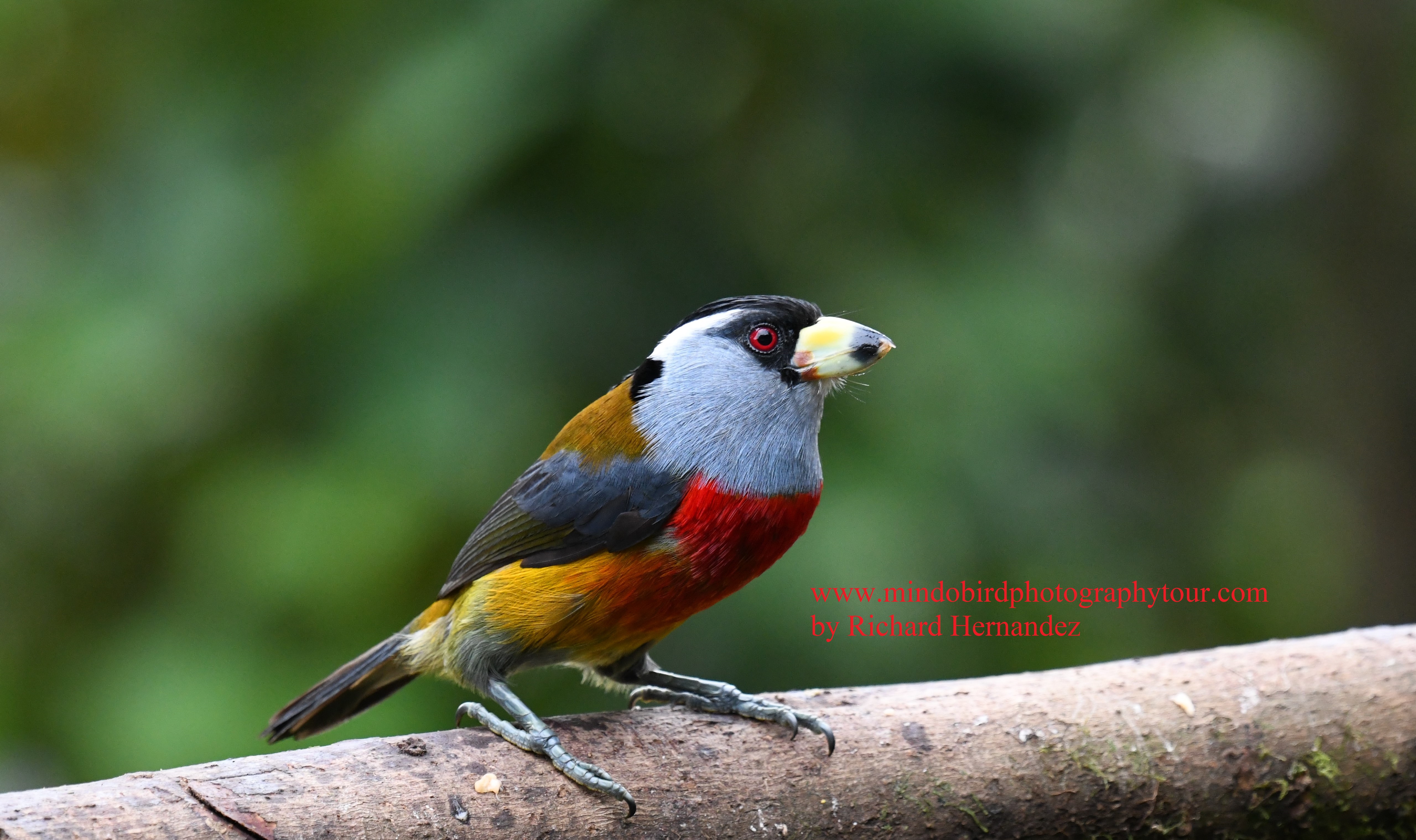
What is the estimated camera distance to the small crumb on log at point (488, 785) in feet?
7.48

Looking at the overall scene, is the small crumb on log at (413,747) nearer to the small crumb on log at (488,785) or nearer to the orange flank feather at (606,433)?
the small crumb on log at (488,785)

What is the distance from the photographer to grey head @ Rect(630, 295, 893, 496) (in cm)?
259

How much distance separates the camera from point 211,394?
380cm

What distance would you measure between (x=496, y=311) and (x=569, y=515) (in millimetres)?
1243

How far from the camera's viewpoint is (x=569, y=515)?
2619mm

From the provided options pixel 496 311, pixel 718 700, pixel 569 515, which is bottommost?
pixel 718 700

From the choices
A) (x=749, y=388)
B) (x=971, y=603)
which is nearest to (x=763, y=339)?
(x=749, y=388)

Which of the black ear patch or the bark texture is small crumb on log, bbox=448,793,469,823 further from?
the black ear patch

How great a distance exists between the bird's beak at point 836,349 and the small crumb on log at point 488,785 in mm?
1088

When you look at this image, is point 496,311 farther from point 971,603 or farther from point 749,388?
point 971,603

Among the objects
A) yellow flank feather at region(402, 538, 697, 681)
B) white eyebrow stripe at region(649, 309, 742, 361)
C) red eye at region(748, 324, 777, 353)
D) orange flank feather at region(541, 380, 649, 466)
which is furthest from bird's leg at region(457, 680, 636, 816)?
red eye at region(748, 324, 777, 353)

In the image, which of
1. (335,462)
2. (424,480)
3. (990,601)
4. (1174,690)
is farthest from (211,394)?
(1174,690)

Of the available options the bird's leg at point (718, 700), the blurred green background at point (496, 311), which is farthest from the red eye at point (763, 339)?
the blurred green background at point (496, 311)

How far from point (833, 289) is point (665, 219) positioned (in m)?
0.59
